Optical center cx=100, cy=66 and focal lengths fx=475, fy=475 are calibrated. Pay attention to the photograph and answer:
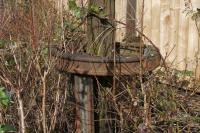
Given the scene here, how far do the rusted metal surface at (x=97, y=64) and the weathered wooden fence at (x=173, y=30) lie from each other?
2181 mm

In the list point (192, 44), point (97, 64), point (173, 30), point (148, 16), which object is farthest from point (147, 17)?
point (97, 64)

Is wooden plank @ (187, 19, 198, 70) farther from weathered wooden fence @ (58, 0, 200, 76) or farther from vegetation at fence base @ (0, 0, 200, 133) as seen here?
vegetation at fence base @ (0, 0, 200, 133)

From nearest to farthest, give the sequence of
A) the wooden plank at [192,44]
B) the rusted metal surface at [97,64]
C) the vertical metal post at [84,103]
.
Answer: the rusted metal surface at [97,64]
the vertical metal post at [84,103]
the wooden plank at [192,44]

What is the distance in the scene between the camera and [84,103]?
12.7ft

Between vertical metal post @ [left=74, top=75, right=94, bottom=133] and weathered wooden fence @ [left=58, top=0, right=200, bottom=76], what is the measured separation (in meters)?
2.11

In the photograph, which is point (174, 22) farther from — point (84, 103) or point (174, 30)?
point (84, 103)

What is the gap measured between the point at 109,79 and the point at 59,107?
47 cm

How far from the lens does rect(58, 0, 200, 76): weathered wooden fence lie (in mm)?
6078

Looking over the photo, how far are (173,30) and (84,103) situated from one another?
283 cm

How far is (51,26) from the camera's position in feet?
12.3

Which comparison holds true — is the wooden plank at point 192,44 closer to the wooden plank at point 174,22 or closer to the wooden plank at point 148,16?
the wooden plank at point 174,22

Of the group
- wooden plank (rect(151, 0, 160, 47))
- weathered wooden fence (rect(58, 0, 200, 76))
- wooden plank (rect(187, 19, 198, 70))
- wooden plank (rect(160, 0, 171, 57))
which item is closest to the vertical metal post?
weathered wooden fence (rect(58, 0, 200, 76))

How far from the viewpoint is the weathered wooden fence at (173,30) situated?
608 centimetres

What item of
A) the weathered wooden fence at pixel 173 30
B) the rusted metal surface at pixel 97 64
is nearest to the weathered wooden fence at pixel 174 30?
the weathered wooden fence at pixel 173 30
